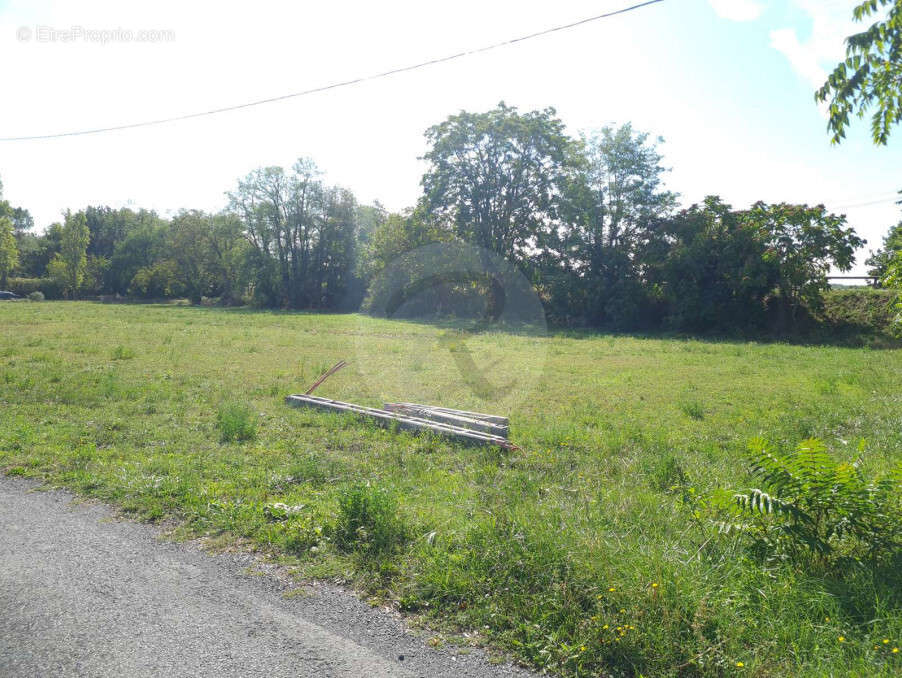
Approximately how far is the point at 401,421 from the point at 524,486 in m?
2.81

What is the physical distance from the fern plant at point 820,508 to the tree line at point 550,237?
363 inches

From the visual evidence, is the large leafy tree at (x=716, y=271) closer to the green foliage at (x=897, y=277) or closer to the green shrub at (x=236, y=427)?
the green foliage at (x=897, y=277)

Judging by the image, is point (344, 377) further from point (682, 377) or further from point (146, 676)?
point (146, 676)

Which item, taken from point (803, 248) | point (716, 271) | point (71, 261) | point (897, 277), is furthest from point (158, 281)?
point (897, 277)

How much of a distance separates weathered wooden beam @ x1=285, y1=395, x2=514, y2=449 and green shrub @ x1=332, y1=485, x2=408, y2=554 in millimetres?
2570

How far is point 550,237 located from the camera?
3600 centimetres

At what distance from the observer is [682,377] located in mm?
12961

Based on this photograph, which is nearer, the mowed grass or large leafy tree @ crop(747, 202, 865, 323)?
the mowed grass

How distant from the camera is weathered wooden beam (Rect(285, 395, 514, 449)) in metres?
6.99

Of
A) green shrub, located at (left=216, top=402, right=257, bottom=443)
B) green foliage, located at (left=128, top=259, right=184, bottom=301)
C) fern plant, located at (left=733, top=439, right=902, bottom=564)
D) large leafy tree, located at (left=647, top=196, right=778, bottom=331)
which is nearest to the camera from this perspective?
fern plant, located at (left=733, top=439, right=902, bottom=564)

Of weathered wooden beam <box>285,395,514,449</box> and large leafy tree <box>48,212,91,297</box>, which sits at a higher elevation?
large leafy tree <box>48,212,91,297</box>

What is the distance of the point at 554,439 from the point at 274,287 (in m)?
50.6

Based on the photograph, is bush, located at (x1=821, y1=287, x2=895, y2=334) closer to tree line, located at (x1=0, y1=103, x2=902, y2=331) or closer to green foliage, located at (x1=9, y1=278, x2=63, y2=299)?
tree line, located at (x1=0, y1=103, x2=902, y2=331)

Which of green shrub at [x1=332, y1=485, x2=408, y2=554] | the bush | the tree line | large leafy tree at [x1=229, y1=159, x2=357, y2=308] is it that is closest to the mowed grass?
green shrub at [x1=332, y1=485, x2=408, y2=554]
